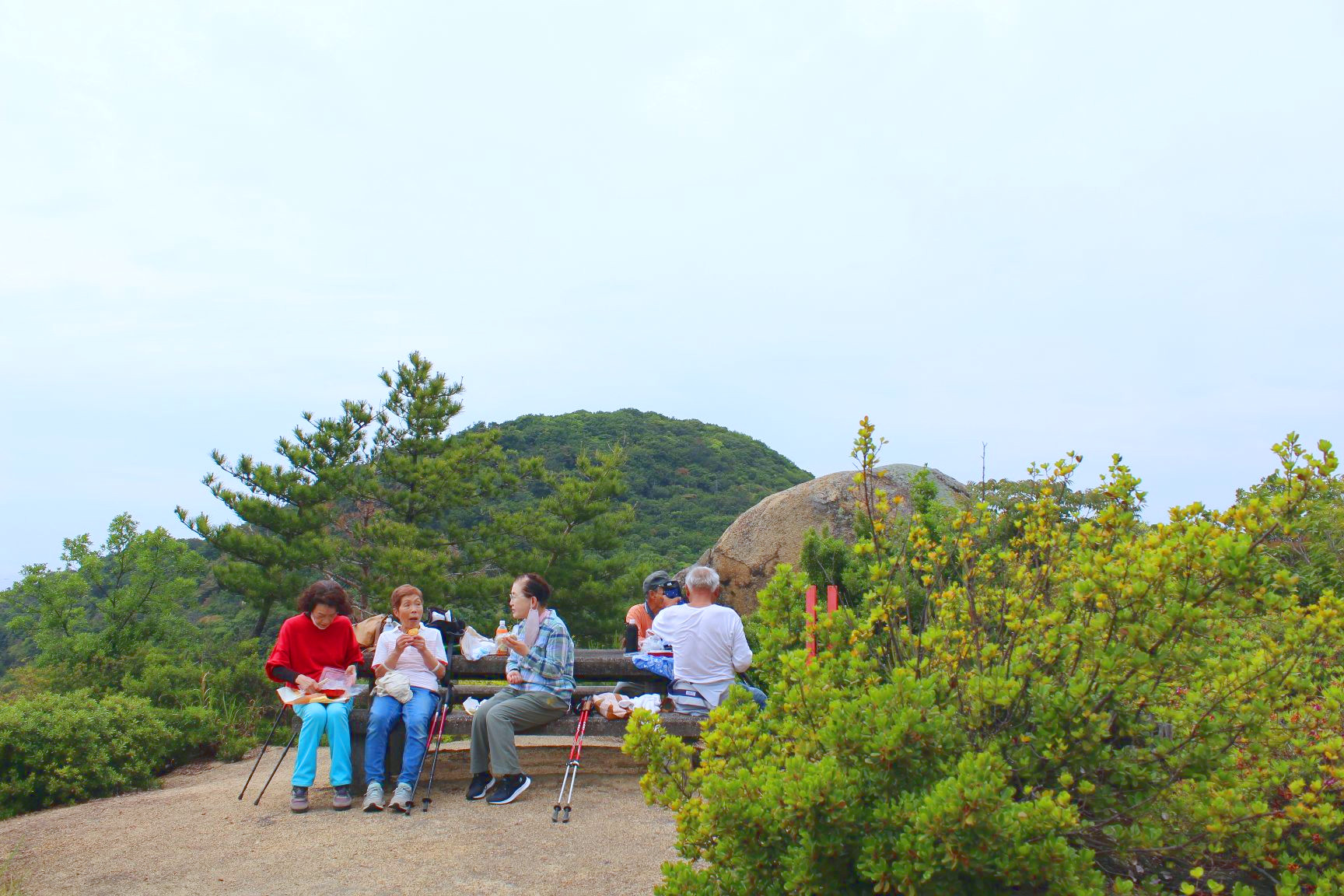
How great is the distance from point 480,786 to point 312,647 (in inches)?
51.4

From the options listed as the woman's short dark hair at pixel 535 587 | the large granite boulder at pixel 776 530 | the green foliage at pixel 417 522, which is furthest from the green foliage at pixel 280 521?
the woman's short dark hair at pixel 535 587

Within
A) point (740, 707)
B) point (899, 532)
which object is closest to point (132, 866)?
point (740, 707)

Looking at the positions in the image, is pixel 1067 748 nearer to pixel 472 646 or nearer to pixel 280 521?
pixel 472 646

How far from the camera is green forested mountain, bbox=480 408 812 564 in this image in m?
25.6

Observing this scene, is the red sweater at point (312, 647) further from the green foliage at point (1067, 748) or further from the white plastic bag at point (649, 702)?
the green foliage at point (1067, 748)

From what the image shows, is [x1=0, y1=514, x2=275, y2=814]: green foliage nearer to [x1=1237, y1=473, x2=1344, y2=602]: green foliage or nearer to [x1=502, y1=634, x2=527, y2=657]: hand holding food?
[x1=502, y1=634, x2=527, y2=657]: hand holding food

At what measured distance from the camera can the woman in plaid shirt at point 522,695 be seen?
5480 millimetres

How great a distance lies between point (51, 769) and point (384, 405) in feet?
36.4

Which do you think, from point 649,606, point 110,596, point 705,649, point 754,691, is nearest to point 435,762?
point 705,649

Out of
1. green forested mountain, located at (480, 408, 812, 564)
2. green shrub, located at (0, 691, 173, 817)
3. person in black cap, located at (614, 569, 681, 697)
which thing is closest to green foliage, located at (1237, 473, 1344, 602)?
person in black cap, located at (614, 569, 681, 697)

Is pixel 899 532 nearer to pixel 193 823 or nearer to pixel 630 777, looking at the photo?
pixel 630 777

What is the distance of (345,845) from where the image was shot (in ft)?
15.3

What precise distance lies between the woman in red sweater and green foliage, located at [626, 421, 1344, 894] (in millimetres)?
3367

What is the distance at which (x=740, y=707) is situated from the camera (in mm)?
2984
